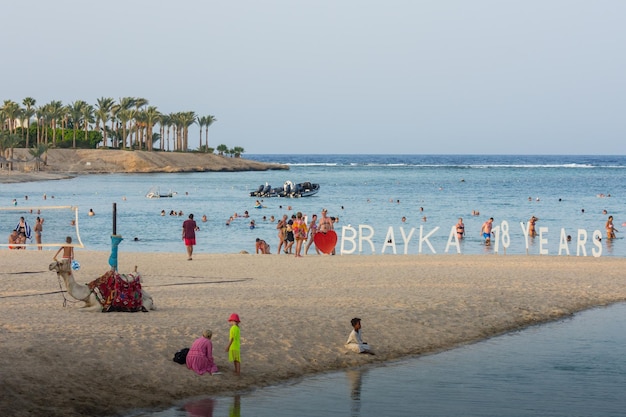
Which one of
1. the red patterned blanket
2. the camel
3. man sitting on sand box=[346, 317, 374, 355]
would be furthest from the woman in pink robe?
the camel

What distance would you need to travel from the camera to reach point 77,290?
58.0ft

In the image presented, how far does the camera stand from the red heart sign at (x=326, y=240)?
3081cm

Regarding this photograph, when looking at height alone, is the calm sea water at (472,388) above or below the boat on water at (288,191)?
above

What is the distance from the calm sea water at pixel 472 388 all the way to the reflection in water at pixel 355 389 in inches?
0.6

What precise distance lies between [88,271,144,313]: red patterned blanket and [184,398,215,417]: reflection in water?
4.94m

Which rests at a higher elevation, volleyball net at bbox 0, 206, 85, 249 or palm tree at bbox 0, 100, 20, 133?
palm tree at bbox 0, 100, 20, 133

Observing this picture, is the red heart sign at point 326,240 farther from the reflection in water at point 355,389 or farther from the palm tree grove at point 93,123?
the palm tree grove at point 93,123

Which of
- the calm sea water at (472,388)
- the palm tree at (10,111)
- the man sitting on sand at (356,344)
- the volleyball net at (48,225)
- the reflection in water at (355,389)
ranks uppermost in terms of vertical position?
the palm tree at (10,111)

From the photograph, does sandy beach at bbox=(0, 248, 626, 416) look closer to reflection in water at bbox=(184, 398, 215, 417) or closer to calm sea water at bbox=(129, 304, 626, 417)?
reflection in water at bbox=(184, 398, 215, 417)

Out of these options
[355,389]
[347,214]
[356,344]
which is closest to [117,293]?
[356,344]

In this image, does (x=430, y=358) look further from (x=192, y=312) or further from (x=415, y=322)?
(x=192, y=312)

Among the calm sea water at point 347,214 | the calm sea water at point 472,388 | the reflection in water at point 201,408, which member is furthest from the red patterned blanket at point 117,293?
the calm sea water at point 347,214

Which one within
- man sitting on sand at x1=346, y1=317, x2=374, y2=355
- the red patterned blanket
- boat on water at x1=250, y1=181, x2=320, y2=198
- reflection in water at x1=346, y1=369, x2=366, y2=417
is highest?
the red patterned blanket

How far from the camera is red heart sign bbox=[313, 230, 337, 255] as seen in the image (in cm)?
3081
